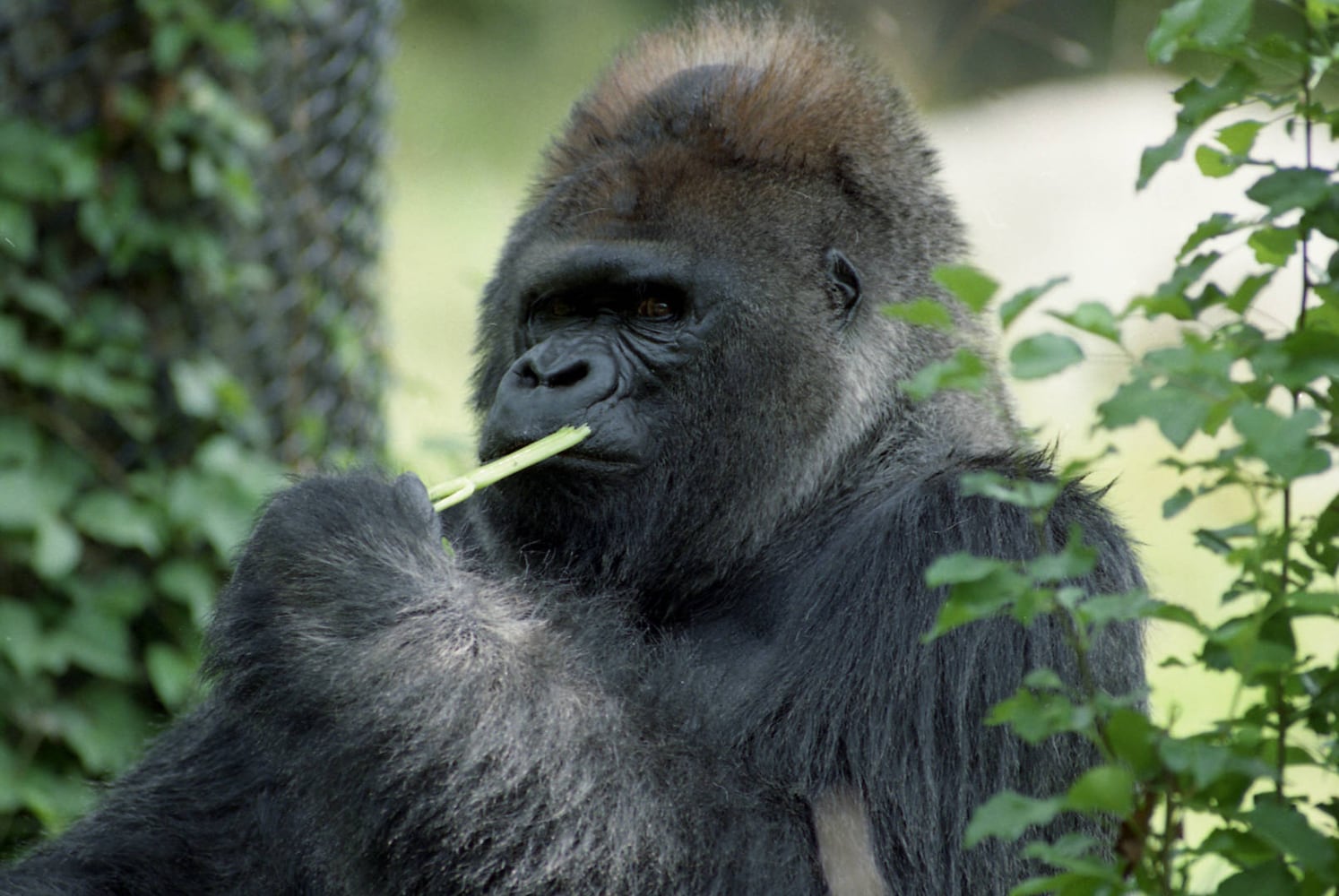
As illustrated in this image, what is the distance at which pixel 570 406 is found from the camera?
9.83ft

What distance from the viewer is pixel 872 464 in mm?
3137

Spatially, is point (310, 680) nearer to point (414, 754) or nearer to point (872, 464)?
point (414, 754)

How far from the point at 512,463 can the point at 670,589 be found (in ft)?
1.44

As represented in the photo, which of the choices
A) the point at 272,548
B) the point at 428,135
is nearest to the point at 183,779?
the point at 272,548

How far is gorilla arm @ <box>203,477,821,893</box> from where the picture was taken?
2.48 metres

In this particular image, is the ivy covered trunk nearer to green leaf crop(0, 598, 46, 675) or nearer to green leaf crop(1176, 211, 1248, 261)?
green leaf crop(0, 598, 46, 675)

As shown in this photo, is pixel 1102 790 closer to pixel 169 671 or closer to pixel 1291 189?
pixel 1291 189

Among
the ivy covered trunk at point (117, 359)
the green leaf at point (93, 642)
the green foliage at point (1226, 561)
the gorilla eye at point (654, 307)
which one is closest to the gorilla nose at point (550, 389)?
the gorilla eye at point (654, 307)

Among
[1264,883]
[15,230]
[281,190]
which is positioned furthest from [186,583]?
[1264,883]

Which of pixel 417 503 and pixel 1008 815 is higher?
pixel 417 503

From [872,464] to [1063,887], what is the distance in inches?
58.0

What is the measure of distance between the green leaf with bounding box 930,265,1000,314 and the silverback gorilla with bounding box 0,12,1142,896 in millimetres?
1000

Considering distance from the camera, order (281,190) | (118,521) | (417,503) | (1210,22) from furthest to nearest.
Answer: (281,190) → (118,521) → (417,503) → (1210,22)

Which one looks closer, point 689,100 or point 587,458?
point 587,458
